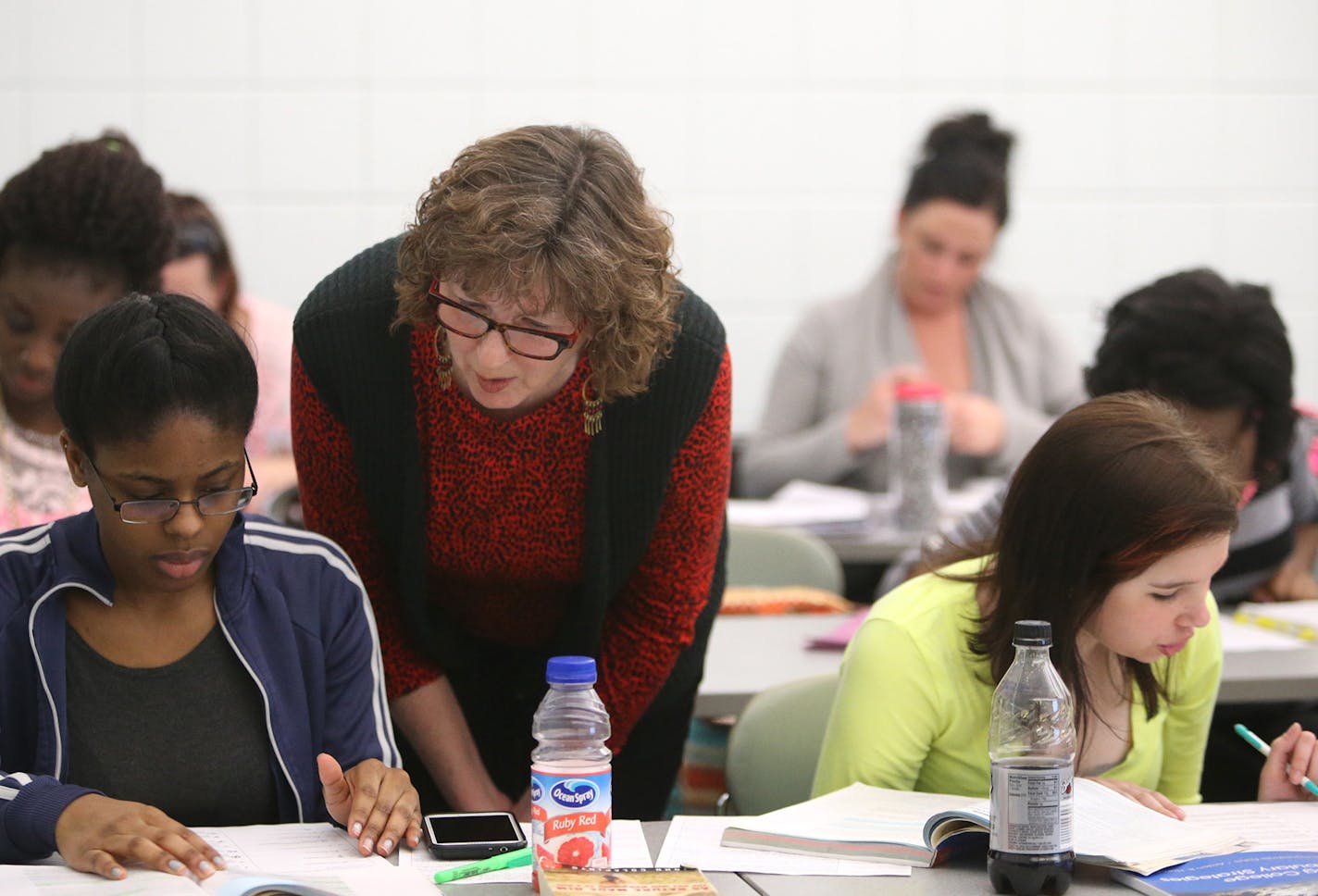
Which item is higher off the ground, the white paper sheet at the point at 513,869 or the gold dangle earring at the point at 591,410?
the gold dangle earring at the point at 591,410

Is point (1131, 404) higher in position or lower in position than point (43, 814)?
higher

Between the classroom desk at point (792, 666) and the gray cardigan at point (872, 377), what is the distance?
1.21 m

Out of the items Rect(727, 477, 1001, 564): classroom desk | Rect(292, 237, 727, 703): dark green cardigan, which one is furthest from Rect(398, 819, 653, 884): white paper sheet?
Rect(727, 477, 1001, 564): classroom desk

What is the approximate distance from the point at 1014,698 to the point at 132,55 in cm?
409

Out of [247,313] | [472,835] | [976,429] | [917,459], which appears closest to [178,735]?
Result: [472,835]

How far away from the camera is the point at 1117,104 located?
5137 millimetres

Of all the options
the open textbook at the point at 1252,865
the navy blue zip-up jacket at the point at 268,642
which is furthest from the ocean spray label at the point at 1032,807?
the navy blue zip-up jacket at the point at 268,642

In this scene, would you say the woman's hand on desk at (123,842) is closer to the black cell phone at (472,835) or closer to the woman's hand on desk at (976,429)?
the black cell phone at (472,835)

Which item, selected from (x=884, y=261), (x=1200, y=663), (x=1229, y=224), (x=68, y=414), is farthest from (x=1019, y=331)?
Answer: (x=68, y=414)

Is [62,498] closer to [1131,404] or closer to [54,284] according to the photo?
[54,284]

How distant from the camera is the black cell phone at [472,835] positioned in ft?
4.88

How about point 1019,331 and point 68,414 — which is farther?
point 1019,331

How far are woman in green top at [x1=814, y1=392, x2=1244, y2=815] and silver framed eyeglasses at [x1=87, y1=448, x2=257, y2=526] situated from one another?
27.6 inches

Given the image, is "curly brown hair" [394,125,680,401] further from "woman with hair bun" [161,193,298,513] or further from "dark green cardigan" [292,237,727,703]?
"woman with hair bun" [161,193,298,513]
